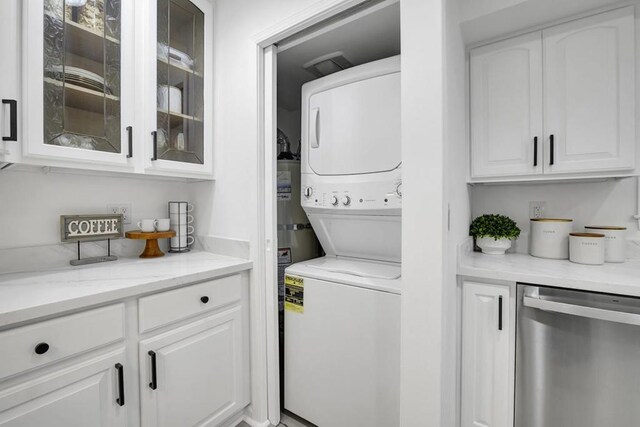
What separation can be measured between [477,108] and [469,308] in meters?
1.15

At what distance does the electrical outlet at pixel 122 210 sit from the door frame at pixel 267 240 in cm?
80

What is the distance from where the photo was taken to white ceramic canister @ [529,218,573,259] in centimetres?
151

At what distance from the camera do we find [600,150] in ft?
4.50

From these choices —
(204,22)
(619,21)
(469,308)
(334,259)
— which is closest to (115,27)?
(204,22)

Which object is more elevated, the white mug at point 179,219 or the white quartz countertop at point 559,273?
the white mug at point 179,219

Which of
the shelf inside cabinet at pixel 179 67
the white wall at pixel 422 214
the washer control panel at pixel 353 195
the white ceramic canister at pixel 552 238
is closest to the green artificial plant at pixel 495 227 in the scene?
the white ceramic canister at pixel 552 238

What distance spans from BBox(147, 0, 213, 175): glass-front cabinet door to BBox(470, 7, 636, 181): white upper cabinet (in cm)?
160

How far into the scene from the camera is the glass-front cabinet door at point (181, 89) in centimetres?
148

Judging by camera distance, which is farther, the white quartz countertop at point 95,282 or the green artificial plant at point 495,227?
the green artificial plant at point 495,227

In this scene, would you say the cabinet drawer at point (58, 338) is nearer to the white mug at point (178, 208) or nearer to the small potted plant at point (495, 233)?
the white mug at point (178, 208)

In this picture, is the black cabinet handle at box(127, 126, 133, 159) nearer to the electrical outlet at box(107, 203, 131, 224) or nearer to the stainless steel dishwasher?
the electrical outlet at box(107, 203, 131, 224)

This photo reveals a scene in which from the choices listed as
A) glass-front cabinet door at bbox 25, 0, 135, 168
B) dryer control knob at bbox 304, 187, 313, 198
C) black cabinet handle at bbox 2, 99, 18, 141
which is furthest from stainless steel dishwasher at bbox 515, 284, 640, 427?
black cabinet handle at bbox 2, 99, 18, 141

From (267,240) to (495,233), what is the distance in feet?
4.29

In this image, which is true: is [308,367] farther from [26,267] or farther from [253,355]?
[26,267]
